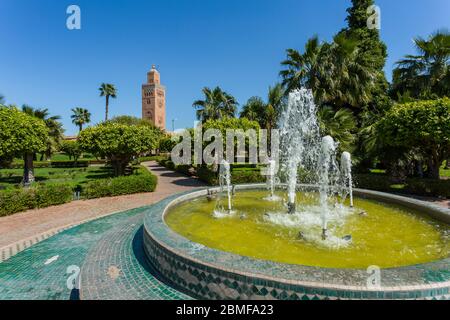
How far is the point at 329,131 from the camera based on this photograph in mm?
15516

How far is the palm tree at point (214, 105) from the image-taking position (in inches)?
1156

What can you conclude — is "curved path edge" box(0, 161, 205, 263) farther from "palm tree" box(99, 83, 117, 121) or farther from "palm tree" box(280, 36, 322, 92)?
"palm tree" box(99, 83, 117, 121)

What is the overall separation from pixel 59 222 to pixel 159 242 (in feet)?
21.9

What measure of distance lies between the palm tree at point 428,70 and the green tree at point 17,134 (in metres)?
23.3

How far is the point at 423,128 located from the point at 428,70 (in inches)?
296

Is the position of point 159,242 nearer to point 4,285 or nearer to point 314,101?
point 4,285

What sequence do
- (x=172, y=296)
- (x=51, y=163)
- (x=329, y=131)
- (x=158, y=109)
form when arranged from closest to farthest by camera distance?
(x=172, y=296) < (x=329, y=131) < (x=51, y=163) < (x=158, y=109)

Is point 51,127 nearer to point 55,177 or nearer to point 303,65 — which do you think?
point 55,177

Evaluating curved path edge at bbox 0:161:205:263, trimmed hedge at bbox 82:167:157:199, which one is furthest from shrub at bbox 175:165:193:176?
curved path edge at bbox 0:161:205:263

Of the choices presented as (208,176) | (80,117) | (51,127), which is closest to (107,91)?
(80,117)

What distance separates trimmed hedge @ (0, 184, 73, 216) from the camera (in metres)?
10.3

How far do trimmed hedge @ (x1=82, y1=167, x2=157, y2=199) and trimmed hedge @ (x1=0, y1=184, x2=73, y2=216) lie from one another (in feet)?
3.29

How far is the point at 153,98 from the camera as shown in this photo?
106 metres

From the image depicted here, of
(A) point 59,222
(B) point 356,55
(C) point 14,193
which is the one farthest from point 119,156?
(B) point 356,55
